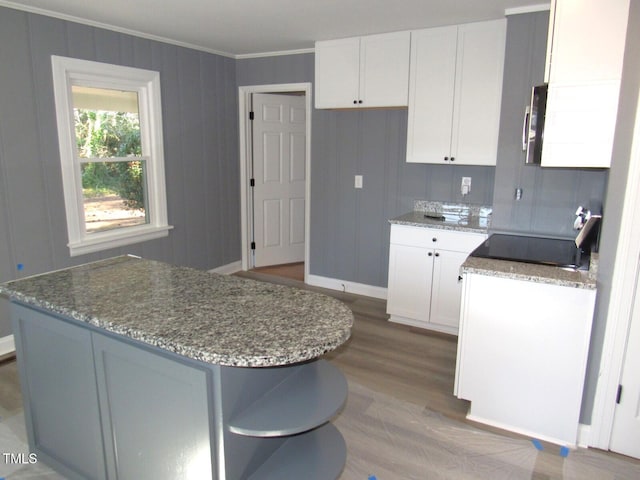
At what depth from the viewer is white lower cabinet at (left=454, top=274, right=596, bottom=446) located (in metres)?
2.30

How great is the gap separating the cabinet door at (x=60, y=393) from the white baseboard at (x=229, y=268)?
9.61 ft

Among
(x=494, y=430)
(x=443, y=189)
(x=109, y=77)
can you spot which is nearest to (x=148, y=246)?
(x=109, y=77)

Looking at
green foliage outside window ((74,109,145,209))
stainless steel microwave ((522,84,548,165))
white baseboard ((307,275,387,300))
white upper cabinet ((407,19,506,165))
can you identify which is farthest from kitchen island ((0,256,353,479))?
white baseboard ((307,275,387,300))

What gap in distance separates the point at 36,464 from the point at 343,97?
3.37 metres

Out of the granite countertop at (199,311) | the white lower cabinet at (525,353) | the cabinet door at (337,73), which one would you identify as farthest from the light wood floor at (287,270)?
the granite countertop at (199,311)

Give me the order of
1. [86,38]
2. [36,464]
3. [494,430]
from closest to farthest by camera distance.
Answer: [36,464] → [494,430] → [86,38]

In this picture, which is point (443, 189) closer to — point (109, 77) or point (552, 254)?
point (552, 254)

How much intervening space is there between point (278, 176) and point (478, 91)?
2575mm

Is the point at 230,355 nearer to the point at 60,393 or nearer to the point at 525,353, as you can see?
the point at 60,393

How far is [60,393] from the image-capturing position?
1944 millimetres

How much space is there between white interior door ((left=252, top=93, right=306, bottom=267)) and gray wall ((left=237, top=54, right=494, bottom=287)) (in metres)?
0.48

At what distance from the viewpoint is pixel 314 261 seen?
15.9 ft

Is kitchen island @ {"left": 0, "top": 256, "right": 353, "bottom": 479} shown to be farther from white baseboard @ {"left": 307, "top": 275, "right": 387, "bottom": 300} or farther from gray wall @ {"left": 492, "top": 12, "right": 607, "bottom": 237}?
white baseboard @ {"left": 307, "top": 275, "right": 387, "bottom": 300}

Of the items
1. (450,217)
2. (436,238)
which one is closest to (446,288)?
(436,238)
